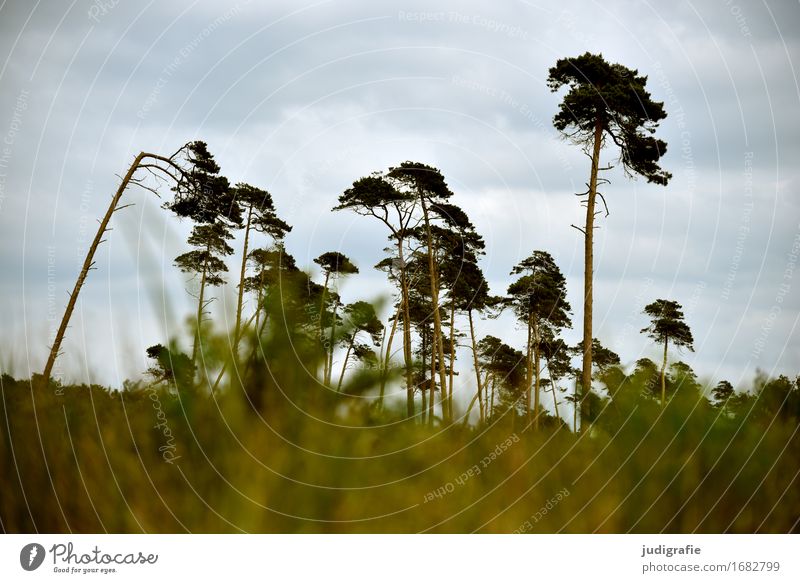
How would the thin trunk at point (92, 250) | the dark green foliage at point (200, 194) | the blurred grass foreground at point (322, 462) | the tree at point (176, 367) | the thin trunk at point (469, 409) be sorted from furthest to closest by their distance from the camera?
the dark green foliage at point (200, 194) < the thin trunk at point (92, 250) < the thin trunk at point (469, 409) < the tree at point (176, 367) < the blurred grass foreground at point (322, 462)

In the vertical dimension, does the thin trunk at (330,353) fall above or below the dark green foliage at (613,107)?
below

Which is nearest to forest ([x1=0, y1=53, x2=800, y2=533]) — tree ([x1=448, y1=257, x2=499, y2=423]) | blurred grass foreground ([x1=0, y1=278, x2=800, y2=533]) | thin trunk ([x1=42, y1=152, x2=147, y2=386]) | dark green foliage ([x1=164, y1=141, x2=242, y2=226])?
blurred grass foreground ([x1=0, y1=278, x2=800, y2=533])

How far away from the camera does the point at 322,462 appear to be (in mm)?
1335

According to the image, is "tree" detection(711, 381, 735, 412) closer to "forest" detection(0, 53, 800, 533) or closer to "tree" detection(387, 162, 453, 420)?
"forest" detection(0, 53, 800, 533)

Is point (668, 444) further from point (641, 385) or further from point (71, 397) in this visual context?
point (71, 397)

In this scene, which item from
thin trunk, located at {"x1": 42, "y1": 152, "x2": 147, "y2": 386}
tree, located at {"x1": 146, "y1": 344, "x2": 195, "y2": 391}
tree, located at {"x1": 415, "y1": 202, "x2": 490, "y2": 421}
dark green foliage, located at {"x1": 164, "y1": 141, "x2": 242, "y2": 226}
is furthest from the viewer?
tree, located at {"x1": 415, "y1": 202, "x2": 490, "y2": 421}

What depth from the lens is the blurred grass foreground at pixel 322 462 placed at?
1.34 meters

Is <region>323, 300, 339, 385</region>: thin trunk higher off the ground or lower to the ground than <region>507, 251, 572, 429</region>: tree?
lower

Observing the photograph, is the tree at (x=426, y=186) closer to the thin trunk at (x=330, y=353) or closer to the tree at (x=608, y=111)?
the tree at (x=608, y=111)

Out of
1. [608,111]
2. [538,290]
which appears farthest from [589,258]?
[538,290]

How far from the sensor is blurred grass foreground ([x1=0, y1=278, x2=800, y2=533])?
4.41 feet

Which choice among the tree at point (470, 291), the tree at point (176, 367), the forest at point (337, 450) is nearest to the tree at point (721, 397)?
the forest at point (337, 450)

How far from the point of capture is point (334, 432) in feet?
4.59
